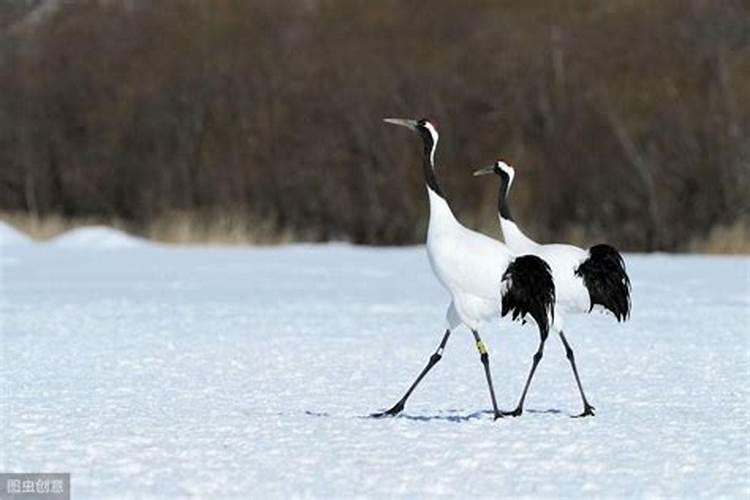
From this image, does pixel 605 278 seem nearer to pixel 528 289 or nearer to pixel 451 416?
pixel 528 289

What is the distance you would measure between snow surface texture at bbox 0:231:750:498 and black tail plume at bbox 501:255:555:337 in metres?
0.51

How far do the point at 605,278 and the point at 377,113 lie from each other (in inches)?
1035

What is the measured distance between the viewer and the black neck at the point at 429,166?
7936 millimetres

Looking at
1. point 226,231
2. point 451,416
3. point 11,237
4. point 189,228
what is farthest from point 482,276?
point 189,228

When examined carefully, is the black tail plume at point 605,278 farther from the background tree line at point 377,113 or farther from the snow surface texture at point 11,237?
the background tree line at point 377,113

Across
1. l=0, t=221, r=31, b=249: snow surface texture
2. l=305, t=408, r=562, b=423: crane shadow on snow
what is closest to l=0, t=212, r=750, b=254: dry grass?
l=0, t=221, r=31, b=249: snow surface texture

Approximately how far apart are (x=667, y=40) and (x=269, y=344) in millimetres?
22985

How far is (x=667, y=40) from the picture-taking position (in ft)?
109

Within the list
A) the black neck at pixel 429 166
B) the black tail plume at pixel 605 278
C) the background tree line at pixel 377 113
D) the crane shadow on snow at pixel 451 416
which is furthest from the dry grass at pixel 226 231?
the black neck at pixel 429 166

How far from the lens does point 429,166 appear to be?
8.06 metres

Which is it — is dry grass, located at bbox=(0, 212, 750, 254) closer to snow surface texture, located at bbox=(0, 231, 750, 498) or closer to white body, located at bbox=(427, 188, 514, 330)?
snow surface texture, located at bbox=(0, 231, 750, 498)

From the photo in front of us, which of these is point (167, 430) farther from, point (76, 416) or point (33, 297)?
point (33, 297)

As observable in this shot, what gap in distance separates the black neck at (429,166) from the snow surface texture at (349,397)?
108 cm

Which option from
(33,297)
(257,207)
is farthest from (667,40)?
(33,297)
